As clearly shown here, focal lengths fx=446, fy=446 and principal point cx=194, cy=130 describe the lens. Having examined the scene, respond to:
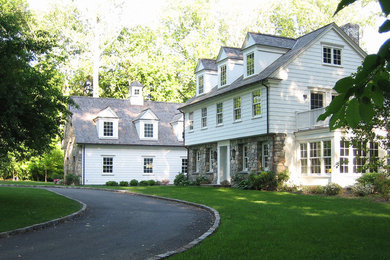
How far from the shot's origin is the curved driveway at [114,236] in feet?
27.0

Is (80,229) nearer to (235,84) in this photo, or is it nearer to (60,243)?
(60,243)

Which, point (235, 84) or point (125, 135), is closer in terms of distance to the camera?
point (235, 84)

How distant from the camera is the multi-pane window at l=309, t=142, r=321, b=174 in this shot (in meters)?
22.7

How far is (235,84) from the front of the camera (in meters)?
27.2

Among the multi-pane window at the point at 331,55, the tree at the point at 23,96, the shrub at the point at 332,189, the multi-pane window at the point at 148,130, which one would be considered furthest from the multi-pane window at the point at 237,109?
the multi-pane window at the point at 148,130

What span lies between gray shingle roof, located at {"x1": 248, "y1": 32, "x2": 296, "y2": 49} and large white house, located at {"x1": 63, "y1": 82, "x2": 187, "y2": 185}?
14816 mm

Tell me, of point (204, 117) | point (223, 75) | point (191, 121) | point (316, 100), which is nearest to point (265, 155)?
point (316, 100)

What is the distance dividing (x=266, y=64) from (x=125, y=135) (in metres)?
16.3

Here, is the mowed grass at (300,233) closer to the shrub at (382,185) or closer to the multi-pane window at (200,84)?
the shrub at (382,185)

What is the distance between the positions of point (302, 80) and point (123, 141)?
699 inches

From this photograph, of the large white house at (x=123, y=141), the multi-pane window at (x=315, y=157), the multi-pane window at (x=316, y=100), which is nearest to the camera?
the multi-pane window at (x=315, y=157)

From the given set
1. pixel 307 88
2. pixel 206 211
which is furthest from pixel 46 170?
pixel 206 211

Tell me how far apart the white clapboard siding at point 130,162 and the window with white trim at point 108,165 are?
26 centimetres

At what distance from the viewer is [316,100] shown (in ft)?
81.1
